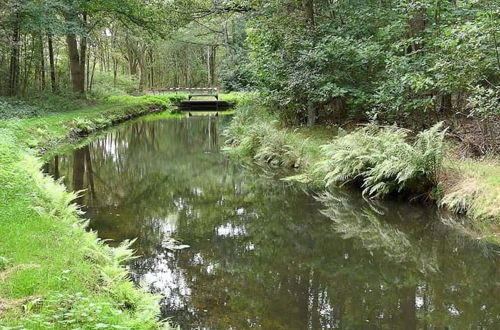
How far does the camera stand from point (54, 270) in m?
5.18

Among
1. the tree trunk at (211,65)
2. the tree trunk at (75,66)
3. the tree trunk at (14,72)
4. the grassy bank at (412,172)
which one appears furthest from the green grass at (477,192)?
the tree trunk at (211,65)

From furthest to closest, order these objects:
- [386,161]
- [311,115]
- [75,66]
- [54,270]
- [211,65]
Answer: [211,65], [75,66], [311,115], [386,161], [54,270]

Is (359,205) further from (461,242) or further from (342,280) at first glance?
(342,280)

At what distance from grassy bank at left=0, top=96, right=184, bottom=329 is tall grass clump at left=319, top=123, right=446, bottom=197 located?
6041mm

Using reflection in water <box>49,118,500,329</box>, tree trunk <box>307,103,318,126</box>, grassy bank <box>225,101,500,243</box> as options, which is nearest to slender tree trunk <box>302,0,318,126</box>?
tree trunk <box>307,103,318,126</box>

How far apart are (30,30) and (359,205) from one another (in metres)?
19.4

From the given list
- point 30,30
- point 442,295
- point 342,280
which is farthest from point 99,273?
point 30,30

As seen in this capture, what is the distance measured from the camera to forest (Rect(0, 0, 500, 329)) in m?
5.41

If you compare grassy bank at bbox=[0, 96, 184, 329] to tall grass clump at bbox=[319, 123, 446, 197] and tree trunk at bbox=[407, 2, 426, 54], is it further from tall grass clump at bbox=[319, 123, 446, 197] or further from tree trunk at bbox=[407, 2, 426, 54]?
tree trunk at bbox=[407, 2, 426, 54]

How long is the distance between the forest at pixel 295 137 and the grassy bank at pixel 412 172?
0.04 metres

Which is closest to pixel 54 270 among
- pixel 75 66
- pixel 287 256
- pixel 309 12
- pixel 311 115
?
pixel 287 256

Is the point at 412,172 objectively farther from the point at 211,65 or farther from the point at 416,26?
the point at 211,65

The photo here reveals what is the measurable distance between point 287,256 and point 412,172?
12.4 ft

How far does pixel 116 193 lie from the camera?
1178cm
